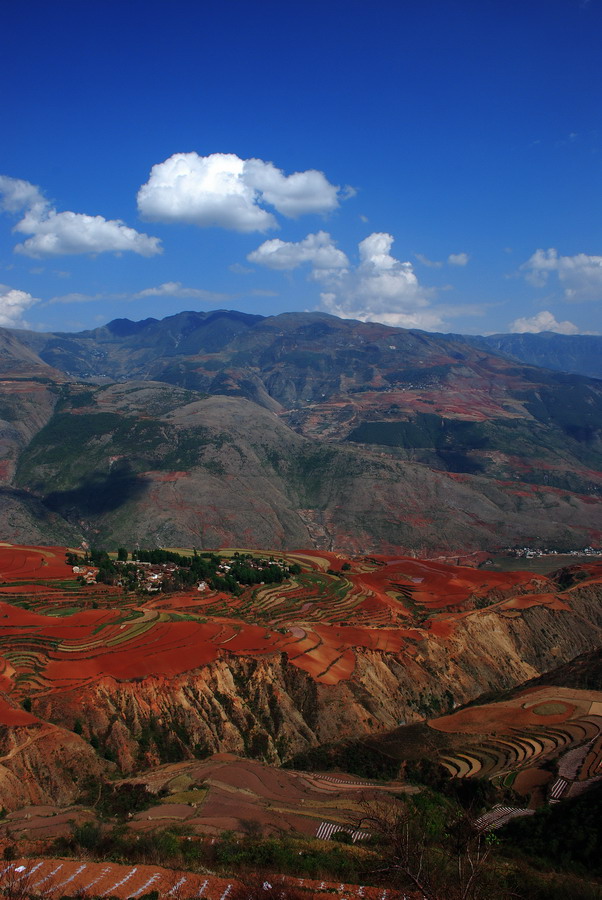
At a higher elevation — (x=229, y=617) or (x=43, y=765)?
(x=43, y=765)

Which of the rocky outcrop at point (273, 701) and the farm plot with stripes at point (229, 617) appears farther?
the farm plot with stripes at point (229, 617)

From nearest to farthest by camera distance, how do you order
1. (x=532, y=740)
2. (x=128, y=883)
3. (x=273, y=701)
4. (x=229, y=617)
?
(x=128, y=883)
(x=532, y=740)
(x=273, y=701)
(x=229, y=617)

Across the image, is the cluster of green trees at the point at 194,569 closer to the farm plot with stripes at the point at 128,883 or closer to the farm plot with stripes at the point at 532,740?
the farm plot with stripes at the point at 532,740

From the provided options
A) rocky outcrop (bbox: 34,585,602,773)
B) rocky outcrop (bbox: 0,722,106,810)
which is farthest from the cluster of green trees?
rocky outcrop (bbox: 0,722,106,810)

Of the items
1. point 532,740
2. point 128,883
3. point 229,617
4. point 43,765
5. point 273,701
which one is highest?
point 128,883

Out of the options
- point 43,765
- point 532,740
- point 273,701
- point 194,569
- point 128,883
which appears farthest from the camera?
point 194,569

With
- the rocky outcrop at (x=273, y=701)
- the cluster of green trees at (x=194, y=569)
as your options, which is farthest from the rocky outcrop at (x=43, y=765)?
the cluster of green trees at (x=194, y=569)

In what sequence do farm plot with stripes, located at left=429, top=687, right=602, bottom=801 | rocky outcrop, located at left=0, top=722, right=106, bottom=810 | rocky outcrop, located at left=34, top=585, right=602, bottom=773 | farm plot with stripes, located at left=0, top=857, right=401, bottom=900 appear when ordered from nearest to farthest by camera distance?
farm plot with stripes, located at left=0, top=857, right=401, bottom=900
rocky outcrop, located at left=0, top=722, right=106, bottom=810
farm plot with stripes, located at left=429, top=687, right=602, bottom=801
rocky outcrop, located at left=34, top=585, right=602, bottom=773

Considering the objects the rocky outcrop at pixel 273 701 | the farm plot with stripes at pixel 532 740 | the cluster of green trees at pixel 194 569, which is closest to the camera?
the farm plot with stripes at pixel 532 740

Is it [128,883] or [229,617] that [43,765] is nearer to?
[128,883]

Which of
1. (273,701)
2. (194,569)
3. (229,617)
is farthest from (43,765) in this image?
(194,569)

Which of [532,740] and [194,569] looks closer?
[532,740]

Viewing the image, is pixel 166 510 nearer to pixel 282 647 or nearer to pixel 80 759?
pixel 282 647

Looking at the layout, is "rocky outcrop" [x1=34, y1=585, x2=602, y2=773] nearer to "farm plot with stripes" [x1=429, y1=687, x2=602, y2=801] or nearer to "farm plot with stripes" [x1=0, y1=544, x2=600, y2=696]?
"farm plot with stripes" [x1=0, y1=544, x2=600, y2=696]
